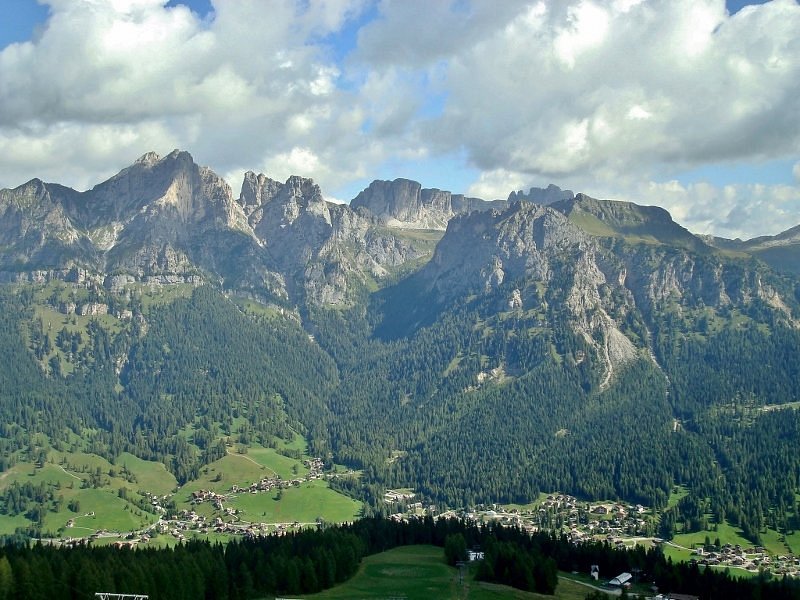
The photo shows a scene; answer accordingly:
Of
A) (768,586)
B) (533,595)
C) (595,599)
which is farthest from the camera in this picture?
(768,586)

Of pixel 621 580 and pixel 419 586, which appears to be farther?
pixel 621 580

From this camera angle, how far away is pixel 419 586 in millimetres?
156750

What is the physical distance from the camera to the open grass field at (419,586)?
150500mm

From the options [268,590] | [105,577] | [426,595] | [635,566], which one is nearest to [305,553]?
[268,590]

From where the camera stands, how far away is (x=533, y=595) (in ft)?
505

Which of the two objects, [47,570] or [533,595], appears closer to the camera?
[47,570]

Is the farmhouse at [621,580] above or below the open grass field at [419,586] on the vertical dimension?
below

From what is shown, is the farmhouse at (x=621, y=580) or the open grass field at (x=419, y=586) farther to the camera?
the farmhouse at (x=621, y=580)

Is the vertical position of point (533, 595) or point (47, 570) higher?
point (47, 570)

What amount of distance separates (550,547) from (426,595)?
187 feet

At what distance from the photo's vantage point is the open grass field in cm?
15050

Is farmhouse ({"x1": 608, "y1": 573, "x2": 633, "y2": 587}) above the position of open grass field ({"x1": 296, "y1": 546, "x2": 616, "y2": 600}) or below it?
below

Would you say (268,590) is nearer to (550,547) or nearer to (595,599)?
(595,599)

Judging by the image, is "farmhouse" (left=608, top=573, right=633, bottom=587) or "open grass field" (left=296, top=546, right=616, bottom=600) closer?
"open grass field" (left=296, top=546, right=616, bottom=600)
